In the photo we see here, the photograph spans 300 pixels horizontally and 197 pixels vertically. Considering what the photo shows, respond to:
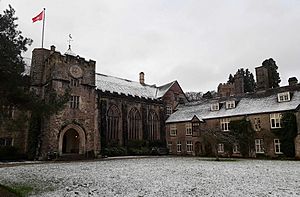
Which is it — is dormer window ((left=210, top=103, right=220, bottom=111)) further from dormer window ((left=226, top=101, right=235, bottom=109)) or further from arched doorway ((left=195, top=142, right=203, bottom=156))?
arched doorway ((left=195, top=142, right=203, bottom=156))

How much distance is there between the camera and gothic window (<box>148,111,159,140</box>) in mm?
40219

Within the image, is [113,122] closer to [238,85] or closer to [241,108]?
[241,108]

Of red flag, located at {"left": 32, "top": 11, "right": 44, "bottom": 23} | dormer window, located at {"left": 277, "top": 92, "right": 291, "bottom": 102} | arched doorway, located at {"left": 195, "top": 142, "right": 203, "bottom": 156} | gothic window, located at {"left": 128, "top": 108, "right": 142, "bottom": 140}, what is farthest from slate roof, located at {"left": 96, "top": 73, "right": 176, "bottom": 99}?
dormer window, located at {"left": 277, "top": 92, "right": 291, "bottom": 102}

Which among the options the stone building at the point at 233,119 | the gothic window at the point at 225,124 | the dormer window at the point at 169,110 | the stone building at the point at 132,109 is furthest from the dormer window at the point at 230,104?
the dormer window at the point at 169,110

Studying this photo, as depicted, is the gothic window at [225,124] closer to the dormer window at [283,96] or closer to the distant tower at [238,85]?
the dormer window at [283,96]

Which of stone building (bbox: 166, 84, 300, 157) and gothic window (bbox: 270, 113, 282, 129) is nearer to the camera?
gothic window (bbox: 270, 113, 282, 129)

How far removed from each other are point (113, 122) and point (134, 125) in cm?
395

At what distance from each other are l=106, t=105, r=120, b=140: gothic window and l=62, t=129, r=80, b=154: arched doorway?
4.38 m

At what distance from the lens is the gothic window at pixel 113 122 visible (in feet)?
116

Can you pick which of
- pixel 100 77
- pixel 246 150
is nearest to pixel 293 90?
pixel 246 150

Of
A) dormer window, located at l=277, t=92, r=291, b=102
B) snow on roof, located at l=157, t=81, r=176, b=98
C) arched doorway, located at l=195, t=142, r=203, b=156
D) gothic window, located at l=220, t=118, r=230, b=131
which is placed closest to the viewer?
dormer window, located at l=277, t=92, r=291, b=102

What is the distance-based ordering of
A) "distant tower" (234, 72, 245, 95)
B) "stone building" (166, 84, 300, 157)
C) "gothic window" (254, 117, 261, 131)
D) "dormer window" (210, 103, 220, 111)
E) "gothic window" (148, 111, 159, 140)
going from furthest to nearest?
"gothic window" (148, 111, 159, 140)
"distant tower" (234, 72, 245, 95)
"dormer window" (210, 103, 220, 111)
"gothic window" (254, 117, 261, 131)
"stone building" (166, 84, 300, 157)

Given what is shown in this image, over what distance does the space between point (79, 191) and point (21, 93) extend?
5.91 m

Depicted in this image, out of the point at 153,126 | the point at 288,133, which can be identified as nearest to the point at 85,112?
the point at 153,126
